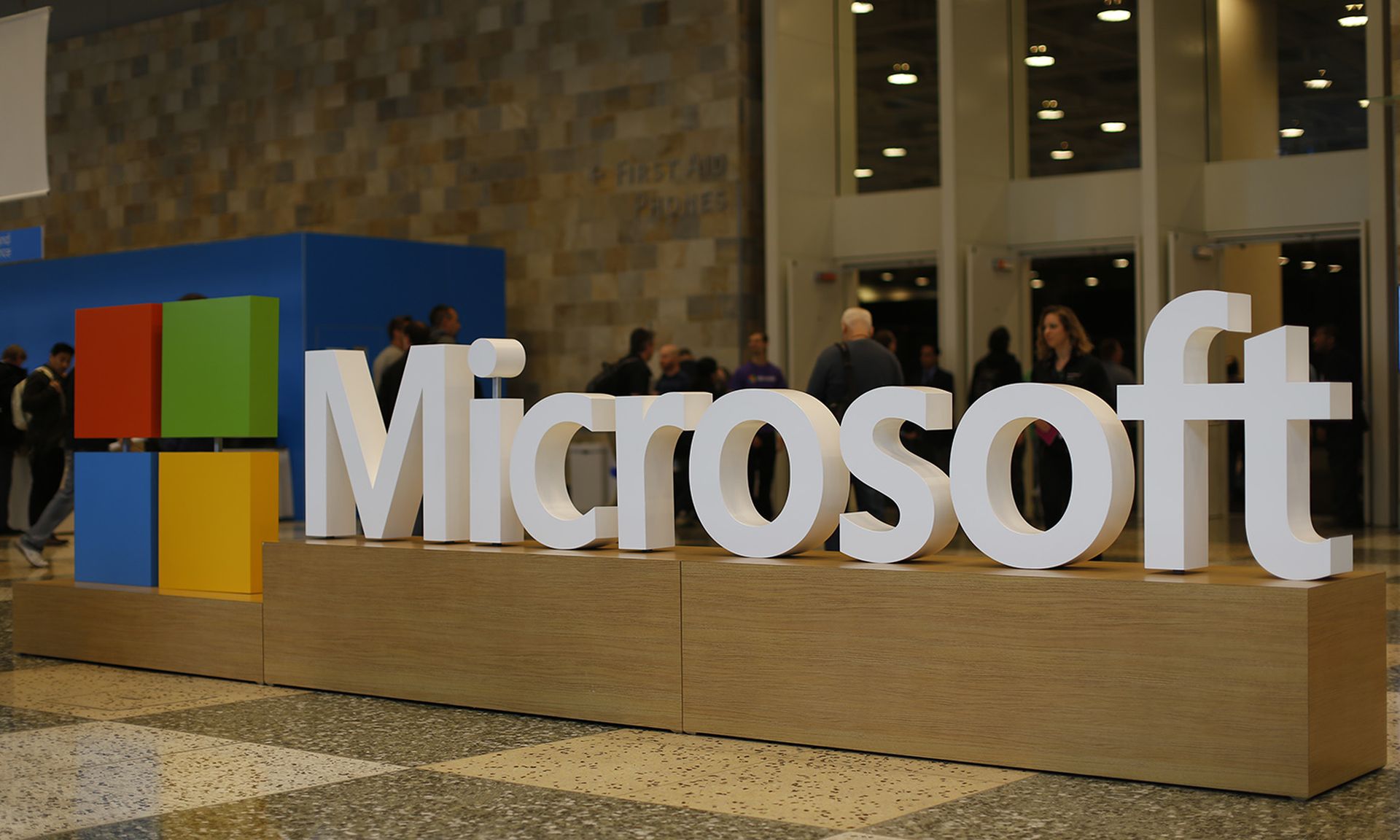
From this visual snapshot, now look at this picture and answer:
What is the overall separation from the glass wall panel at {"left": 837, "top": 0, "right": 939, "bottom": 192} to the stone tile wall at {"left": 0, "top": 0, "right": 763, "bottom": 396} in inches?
44.0

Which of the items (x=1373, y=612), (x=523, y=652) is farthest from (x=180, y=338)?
(x=1373, y=612)

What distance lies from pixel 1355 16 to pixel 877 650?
10.8 m

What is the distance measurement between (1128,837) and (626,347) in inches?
508

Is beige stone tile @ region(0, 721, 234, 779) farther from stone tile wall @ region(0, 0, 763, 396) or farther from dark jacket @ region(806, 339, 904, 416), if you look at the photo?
stone tile wall @ region(0, 0, 763, 396)

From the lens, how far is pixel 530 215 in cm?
1666

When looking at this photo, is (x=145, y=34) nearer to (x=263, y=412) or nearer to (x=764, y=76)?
(x=764, y=76)

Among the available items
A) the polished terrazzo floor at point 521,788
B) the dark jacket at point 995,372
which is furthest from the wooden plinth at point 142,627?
the dark jacket at point 995,372

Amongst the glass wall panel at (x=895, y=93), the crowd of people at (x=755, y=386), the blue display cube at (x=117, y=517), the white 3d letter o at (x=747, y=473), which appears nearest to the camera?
the white 3d letter o at (x=747, y=473)

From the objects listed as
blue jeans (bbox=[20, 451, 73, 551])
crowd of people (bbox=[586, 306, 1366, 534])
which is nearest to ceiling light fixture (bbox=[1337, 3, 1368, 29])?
crowd of people (bbox=[586, 306, 1366, 534])

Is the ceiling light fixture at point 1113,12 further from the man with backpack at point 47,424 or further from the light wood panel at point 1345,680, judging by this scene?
the light wood panel at point 1345,680

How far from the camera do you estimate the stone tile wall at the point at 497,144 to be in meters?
15.4

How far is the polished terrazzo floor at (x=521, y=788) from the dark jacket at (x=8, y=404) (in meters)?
8.53

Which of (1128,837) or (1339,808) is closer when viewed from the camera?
(1128,837)

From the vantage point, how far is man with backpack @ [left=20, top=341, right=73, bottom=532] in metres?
11.0
